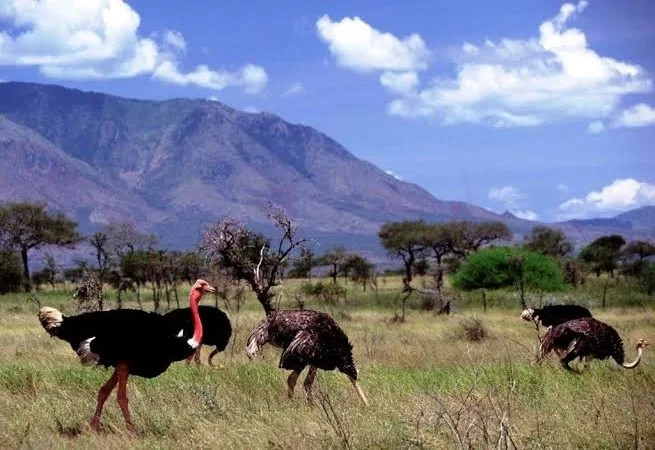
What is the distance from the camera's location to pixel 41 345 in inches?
695

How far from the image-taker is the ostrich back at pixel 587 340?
11.9 meters

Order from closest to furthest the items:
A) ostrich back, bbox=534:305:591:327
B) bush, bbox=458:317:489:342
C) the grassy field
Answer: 1. the grassy field
2. ostrich back, bbox=534:305:591:327
3. bush, bbox=458:317:489:342

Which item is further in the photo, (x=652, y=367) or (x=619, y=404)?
(x=652, y=367)

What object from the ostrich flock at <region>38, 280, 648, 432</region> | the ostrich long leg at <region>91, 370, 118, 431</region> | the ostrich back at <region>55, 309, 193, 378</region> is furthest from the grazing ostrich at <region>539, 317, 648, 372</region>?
the ostrich long leg at <region>91, 370, 118, 431</region>

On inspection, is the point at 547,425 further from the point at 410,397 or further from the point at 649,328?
the point at 649,328

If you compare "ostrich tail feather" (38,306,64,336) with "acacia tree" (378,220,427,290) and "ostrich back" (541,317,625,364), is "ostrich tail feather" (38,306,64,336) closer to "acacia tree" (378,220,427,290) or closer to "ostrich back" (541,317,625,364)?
"ostrich back" (541,317,625,364)

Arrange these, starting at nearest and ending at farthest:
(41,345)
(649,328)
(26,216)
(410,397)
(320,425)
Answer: (320,425), (410,397), (41,345), (649,328), (26,216)

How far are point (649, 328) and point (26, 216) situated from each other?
51271 millimetres

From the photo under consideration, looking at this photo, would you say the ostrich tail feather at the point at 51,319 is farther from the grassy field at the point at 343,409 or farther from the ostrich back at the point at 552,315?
the ostrich back at the point at 552,315

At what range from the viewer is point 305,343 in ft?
32.3

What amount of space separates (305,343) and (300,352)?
11 cm

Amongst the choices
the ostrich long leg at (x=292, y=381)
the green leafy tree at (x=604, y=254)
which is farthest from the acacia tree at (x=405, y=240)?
the ostrich long leg at (x=292, y=381)

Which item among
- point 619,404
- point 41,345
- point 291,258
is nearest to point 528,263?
point 291,258

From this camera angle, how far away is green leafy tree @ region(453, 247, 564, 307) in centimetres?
4425
